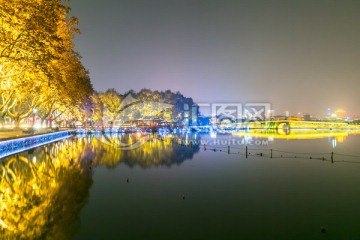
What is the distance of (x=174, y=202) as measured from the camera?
15.4m

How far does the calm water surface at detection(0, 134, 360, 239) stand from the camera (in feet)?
37.3

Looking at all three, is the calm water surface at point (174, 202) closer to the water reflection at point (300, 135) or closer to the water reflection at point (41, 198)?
the water reflection at point (41, 198)

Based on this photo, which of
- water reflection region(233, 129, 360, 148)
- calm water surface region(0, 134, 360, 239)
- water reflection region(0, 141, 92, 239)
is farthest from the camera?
water reflection region(233, 129, 360, 148)

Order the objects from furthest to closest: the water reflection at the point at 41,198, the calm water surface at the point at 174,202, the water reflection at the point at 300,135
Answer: the water reflection at the point at 300,135, the calm water surface at the point at 174,202, the water reflection at the point at 41,198

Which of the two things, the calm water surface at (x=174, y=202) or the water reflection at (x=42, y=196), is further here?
the calm water surface at (x=174, y=202)

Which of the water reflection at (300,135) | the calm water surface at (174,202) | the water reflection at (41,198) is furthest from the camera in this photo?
the water reflection at (300,135)

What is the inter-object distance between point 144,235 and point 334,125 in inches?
7141

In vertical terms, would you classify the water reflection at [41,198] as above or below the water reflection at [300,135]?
above

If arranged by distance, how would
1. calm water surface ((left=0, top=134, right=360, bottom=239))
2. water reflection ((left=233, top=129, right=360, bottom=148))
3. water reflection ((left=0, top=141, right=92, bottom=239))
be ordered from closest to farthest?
1. water reflection ((left=0, top=141, right=92, bottom=239))
2. calm water surface ((left=0, top=134, right=360, bottom=239))
3. water reflection ((left=233, top=129, right=360, bottom=148))

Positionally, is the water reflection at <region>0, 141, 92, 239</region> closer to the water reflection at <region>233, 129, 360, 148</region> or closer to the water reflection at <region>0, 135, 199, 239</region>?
the water reflection at <region>0, 135, 199, 239</region>

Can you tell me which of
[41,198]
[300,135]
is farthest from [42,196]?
[300,135]

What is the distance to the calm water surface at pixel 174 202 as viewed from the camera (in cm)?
1136

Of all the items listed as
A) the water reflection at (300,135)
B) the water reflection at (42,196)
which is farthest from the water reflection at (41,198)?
the water reflection at (300,135)

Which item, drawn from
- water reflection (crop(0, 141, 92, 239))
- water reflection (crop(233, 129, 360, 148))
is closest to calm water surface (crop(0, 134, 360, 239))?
water reflection (crop(0, 141, 92, 239))
